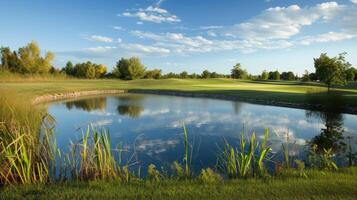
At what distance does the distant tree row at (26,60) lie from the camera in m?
46.4

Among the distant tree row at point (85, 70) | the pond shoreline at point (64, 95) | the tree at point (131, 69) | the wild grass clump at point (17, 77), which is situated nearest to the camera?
the pond shoreline at point (64, 95)

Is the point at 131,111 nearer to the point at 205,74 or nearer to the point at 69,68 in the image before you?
the point at 205,74

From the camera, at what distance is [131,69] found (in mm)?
58219

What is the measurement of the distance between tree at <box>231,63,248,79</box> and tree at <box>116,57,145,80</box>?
2720 cm

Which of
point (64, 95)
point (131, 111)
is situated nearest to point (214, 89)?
point (64, 95)

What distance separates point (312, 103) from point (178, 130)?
12057mm

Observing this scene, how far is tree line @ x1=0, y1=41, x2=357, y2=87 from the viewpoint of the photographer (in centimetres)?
2300

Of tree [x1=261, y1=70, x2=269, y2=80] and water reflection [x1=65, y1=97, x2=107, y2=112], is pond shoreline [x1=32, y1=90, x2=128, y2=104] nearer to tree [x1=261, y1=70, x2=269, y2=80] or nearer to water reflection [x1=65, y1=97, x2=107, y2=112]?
water reflection [x1=65, y1=97, x2=107, y2=112]

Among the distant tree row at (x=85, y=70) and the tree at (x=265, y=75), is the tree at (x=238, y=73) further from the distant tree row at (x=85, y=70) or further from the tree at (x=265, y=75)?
the distant tree row at (x=85, y=70)

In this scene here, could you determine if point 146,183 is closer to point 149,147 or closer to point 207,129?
point 149,147

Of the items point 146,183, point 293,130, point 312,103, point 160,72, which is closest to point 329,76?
point 312,103

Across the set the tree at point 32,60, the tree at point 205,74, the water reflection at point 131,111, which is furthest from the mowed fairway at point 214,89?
the tree at point 205,74

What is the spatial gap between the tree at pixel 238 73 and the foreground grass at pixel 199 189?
69702 mm

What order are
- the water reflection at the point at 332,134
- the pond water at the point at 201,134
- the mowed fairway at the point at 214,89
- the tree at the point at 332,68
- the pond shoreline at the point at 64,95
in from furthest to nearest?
the tree at the point at 332,68, the mowed fairway at the point at 214,89, the pond shoreline at the point at 64,95, the water reflection at the point at 332,134, the pond water at the point at 201,134
